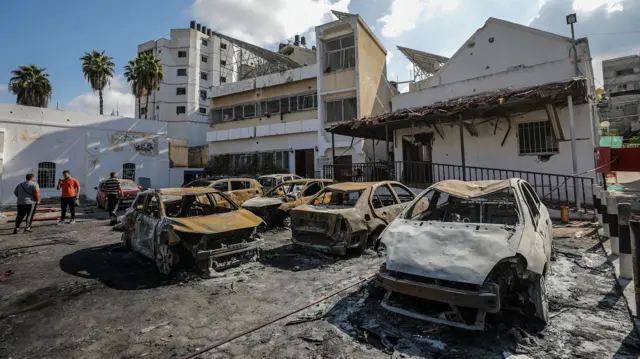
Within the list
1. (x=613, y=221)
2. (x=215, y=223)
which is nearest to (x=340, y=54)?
(x=215, y=223)

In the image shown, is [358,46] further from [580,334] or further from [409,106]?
[580,334]

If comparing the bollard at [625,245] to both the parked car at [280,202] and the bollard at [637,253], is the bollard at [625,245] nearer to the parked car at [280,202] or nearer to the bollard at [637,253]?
the bollard at [637,253]

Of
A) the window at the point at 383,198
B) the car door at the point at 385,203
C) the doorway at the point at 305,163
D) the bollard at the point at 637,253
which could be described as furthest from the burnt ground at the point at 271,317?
the doorway at the point at 305,163

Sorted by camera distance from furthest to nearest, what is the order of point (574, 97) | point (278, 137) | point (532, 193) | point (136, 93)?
point (136, 93), point (278, 137), point (574, 97), point (532, 193)

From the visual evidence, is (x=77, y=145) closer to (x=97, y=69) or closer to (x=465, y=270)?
(x=97, y=69)

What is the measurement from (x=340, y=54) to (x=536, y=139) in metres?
12.9

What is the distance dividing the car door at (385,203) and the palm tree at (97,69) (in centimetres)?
3238

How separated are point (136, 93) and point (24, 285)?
33.6m

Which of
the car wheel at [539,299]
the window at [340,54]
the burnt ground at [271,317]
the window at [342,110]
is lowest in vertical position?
the burnt ground at [271,317]

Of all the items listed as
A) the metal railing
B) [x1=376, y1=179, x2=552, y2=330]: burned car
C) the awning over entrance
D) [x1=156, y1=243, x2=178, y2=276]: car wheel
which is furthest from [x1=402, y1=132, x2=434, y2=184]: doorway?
[x1=156, y1=243, x2=178, y2=276]: car wheel

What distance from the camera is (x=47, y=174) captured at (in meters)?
19.6

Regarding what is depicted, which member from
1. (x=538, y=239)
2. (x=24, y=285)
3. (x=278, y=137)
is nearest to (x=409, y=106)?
(x=278, y=137)

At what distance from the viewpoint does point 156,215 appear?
18.9ft

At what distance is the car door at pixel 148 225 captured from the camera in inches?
219
